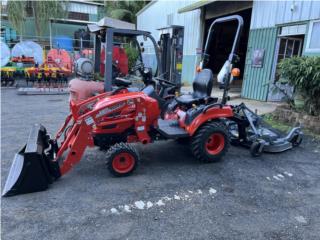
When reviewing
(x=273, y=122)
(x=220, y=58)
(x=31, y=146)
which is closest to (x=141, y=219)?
(x=31, y=146)

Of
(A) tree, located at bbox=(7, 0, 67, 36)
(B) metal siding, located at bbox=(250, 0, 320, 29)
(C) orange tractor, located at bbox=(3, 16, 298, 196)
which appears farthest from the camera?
(A) tree, located at bbox=(7, 0, 67, 36)

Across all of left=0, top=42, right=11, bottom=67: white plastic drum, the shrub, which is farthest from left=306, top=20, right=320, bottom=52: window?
left=0, top=42, right=11, bottom=67: white plastic drum

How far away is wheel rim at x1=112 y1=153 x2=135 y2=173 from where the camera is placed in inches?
131

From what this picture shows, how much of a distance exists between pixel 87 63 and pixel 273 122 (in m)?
5.32

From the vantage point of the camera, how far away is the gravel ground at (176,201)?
238cm

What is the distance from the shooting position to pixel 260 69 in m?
8.59

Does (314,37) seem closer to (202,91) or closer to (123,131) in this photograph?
(202,91)

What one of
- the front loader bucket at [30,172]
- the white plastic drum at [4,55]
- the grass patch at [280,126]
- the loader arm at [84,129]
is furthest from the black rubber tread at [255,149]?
the white plastic drum at [4,55]

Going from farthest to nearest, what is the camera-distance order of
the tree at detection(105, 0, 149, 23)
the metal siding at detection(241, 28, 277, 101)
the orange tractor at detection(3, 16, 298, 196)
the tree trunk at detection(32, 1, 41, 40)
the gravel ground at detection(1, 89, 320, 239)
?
the tree at detection(105, 0, 149, 23) → the tree trunk at detection(32, 1, 41, 40) → the metal siding at detection(241, 28, 277, 101) → the orange tractor at detection(3, 16, 298, 196) → the gravel ground at detection(1, 89, 320, 239)

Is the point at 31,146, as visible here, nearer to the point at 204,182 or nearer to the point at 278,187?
the point at 204,182

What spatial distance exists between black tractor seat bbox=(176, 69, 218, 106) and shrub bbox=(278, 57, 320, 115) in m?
2.50

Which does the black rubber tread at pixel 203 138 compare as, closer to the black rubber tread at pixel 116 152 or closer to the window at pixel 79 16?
the black rubber tread at pixel 116 152

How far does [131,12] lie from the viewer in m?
22.2

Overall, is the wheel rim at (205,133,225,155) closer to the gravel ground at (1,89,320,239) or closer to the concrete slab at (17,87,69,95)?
the gravel ground at (1,89,320,239)
